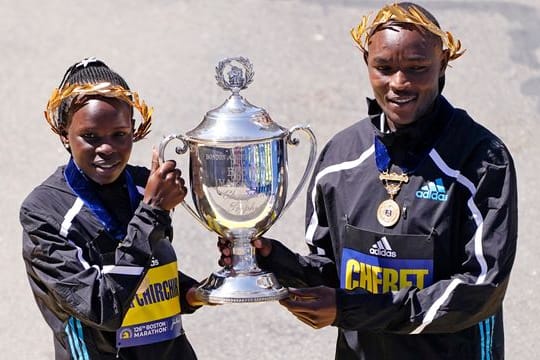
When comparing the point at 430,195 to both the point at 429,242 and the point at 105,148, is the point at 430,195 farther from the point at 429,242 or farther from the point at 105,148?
the point at 105,148

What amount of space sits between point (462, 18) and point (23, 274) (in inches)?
→ 180

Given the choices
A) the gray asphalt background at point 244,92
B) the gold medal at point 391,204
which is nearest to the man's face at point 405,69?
the gold medal at point 391,204

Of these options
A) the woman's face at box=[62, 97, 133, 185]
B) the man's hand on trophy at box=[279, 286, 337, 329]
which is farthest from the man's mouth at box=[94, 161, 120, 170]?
the man's hand on trophy at box=[279, 286, 337, 329]

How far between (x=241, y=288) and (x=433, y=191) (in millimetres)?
720

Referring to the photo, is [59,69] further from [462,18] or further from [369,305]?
[369,305]

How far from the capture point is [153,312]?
12.6ft

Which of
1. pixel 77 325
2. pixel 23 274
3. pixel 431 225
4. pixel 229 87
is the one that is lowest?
pixel 23 274

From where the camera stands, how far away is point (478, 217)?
3707 millimetres

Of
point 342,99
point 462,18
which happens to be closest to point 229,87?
point 342,99

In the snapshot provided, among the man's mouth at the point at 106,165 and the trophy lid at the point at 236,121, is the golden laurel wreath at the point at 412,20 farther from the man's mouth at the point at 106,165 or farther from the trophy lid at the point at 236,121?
the man's mouth at the point at 106,165

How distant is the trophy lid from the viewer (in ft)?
12.2

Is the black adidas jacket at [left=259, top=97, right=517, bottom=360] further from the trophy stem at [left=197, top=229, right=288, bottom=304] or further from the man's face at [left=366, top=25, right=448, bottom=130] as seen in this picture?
the trophy stem at [left=197, top=229, right=288, bottom=304]

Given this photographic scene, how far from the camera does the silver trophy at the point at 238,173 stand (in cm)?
373

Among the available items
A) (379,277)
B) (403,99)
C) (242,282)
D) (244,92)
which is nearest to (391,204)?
(379,277)
